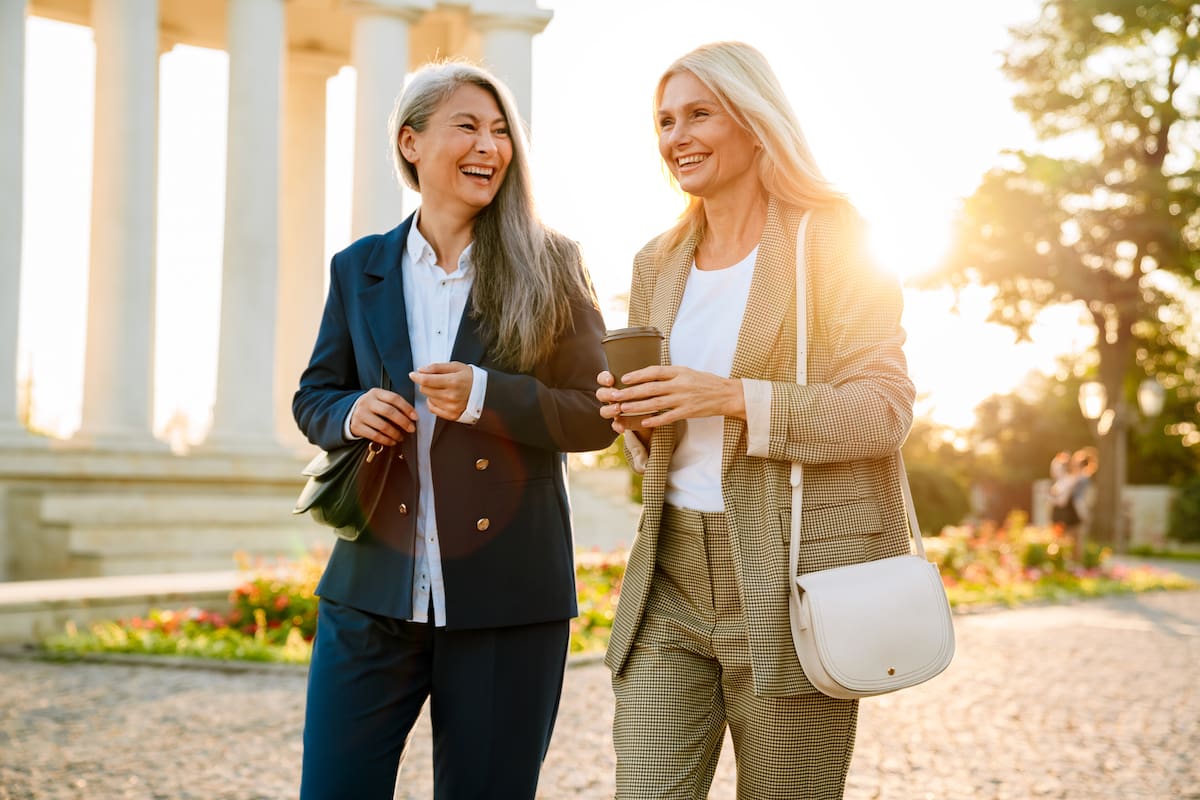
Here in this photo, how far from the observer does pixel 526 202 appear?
3201 millimetres

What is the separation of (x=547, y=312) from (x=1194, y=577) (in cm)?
2332

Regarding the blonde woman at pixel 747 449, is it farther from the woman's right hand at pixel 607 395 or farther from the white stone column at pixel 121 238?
the white stone column at pixel 121 238

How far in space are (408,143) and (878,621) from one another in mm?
1726

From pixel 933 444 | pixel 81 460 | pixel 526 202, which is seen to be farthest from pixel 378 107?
pixel 933 444

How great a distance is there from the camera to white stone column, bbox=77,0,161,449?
676 inches

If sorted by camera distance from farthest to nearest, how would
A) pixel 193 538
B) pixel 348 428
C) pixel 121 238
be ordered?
pixel 121 238 < pixel 193 538 < pixel 348 428

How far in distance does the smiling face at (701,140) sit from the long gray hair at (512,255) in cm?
38

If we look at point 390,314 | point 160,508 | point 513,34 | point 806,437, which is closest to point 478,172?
point 390,314

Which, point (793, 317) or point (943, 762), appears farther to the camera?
point (943, 762)

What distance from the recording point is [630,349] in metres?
2.66

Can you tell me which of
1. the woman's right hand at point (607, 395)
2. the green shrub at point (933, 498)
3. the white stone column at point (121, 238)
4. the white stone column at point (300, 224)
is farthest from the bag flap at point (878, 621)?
the green shrub at point (933, 498)

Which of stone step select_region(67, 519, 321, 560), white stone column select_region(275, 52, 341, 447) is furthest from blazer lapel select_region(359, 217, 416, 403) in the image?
white stone column select_region(275, 52, 341, 447)

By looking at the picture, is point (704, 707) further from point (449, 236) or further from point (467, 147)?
point (467, 147)

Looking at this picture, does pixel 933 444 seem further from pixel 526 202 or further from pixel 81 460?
pixel 526 202
